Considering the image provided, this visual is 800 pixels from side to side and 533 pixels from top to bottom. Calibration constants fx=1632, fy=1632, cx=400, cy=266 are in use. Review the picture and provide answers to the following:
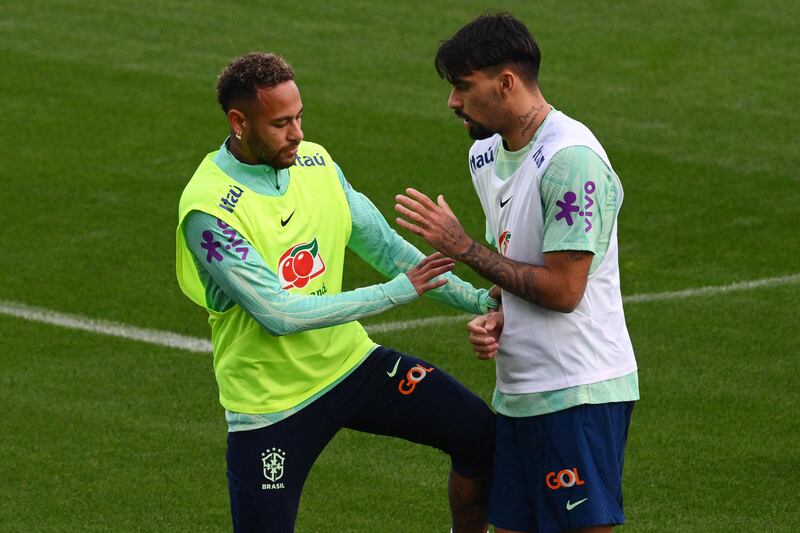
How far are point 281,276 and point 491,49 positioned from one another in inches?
44.2

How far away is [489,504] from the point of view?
587cm

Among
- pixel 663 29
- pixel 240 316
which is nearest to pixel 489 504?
pixel 240 316

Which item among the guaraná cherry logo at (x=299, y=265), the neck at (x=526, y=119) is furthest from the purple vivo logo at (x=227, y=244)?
the neck at (x=526, y=119)

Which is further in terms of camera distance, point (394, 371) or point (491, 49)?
point (394, 371)

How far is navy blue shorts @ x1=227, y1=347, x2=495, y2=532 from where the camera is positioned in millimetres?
5863

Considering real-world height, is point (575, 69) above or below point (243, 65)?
below

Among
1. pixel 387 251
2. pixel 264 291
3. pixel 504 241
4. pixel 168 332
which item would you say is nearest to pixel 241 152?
pixel 264 291

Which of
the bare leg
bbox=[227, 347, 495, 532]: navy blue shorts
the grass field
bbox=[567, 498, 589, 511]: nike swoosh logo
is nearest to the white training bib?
bbox=[567, 498, 589, 511]: nike swoosh logo

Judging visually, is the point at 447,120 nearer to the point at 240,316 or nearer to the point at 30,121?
the point at 30,121

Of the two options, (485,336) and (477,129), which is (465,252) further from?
(477,129)

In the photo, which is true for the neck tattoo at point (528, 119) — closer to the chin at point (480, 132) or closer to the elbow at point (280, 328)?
the chin at point (480, 132)

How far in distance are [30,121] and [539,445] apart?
33.8 feet

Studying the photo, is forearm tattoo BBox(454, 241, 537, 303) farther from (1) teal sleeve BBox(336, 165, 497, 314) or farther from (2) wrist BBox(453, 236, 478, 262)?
(1) teal sleeve BBox(336, 165, 497, 314)

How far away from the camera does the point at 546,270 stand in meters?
5.32
